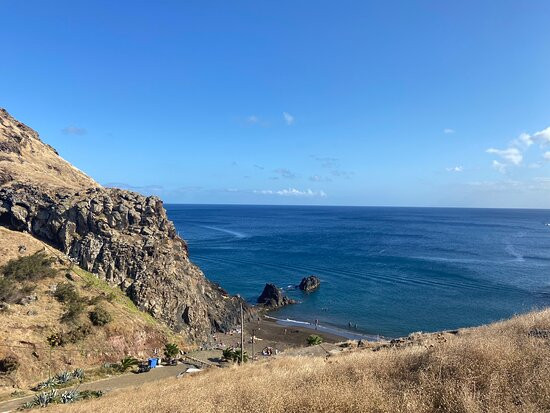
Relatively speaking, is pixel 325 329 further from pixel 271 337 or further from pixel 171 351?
pixel 171 351

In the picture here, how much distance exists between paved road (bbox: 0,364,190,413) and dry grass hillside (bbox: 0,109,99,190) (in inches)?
1315

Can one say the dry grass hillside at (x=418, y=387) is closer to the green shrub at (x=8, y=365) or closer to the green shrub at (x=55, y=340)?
the green shrub at (x=8, y=365)

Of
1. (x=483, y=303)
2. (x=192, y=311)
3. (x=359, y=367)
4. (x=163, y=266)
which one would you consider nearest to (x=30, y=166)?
(x=163, y=266)

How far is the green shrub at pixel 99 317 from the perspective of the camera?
3422 cm

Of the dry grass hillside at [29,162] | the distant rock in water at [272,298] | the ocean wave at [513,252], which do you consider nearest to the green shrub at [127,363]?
the dry grass hillside at [29,162]

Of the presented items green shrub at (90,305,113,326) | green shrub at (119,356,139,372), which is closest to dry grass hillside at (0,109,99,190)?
green shrub at (90,305,113,326)

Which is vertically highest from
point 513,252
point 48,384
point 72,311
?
point 72,311

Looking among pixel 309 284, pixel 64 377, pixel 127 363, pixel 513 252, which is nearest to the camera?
pixel 64 377

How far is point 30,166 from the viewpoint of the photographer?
210 feet

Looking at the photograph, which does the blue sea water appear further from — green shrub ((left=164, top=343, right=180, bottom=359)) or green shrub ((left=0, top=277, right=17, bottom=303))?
green shrub ((left=0, top=277, right=17, bottom=303))

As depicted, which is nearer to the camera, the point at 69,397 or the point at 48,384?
the point at 69,397

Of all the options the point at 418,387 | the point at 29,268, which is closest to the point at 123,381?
the point at 29,268

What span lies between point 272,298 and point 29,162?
4888 centimetres

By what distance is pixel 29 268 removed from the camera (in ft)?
118
